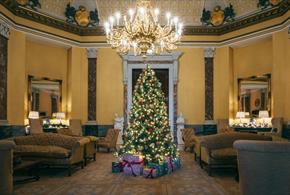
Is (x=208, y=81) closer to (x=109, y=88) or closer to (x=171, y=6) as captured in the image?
(x=171, y=6)

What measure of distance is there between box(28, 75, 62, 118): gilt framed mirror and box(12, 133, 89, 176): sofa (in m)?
4.13

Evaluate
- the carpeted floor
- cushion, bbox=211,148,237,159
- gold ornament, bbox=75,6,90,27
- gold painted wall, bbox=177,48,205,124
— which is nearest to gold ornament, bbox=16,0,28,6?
gold ornament, bbox=75,6,90,27

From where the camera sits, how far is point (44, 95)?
42.3ft

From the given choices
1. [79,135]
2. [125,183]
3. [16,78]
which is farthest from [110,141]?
[125,183]

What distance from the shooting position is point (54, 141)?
8.17m

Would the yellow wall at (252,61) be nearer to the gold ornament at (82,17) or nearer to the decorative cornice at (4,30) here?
the gold ornament at (82,17)

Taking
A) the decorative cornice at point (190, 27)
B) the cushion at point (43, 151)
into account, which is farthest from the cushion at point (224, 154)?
the decorative cornice at point (190, 27)

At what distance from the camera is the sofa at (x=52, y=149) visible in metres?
7.67

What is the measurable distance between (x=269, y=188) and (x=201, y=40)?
994 cm

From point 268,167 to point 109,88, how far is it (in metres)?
9.91

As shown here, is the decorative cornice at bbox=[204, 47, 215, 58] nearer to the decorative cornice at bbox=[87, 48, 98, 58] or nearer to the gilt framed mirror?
the decorative cornice at bbox=[87, 48, 98, 58]

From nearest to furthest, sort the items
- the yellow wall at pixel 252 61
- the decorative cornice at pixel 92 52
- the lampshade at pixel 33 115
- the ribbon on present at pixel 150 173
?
1. the ribbon on present at pixel 150 173
2. the lampshade at pixel 33 115
3. the yellow wall at pixel 252 61
4. the decorative cornice at pixel 92 52

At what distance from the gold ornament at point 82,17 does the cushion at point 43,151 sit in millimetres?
6852

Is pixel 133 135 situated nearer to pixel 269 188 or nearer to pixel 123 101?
pixel 269 188
